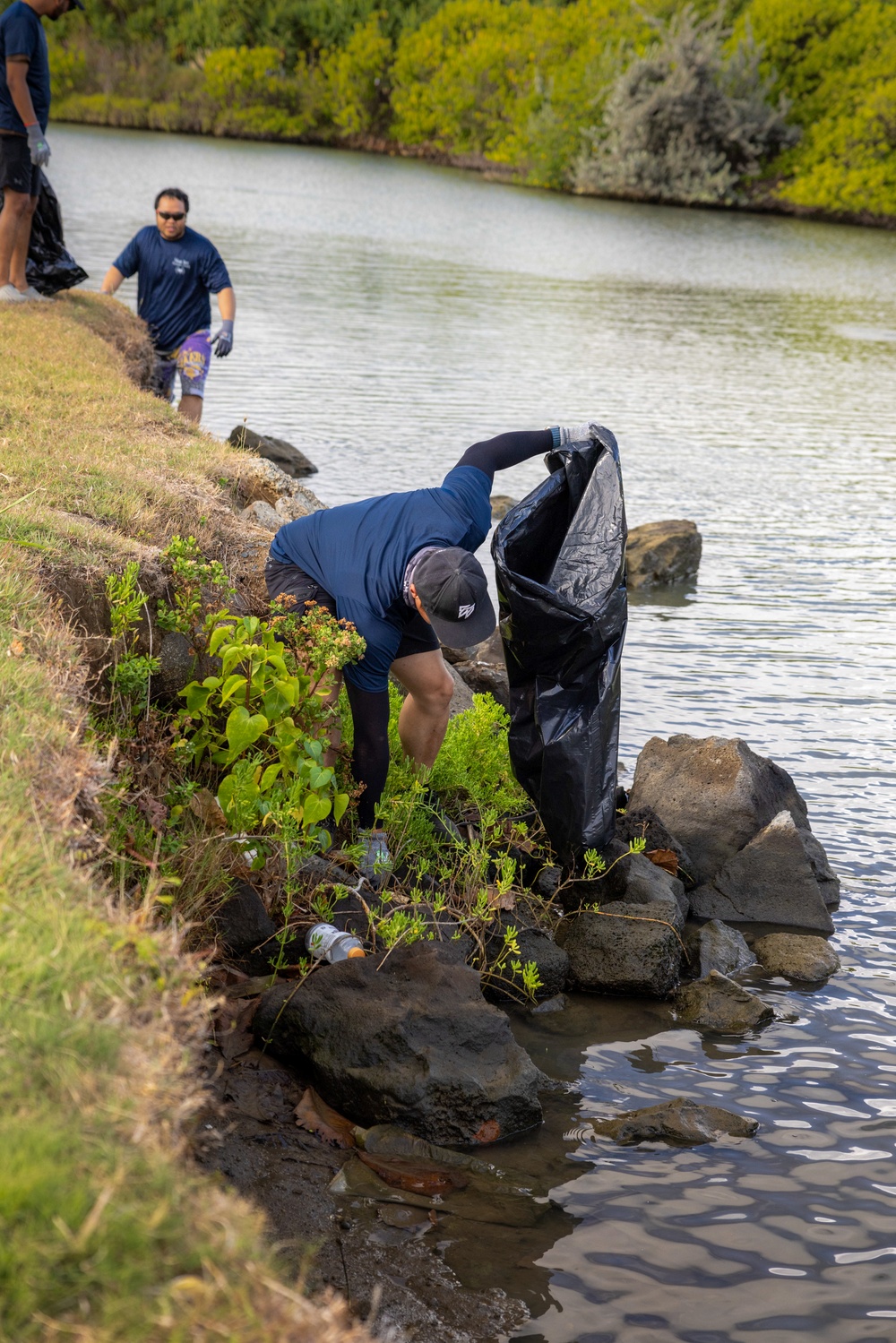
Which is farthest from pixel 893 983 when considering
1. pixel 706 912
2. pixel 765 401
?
pixel 765 401

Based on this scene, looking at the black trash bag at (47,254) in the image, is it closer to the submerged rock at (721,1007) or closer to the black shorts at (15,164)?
the black shorts at (15,164)

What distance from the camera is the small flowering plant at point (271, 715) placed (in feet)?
15.0

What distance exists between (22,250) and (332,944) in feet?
24.3

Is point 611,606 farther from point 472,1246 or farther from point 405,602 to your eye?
point 472,1246

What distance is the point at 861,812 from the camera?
6969 mm

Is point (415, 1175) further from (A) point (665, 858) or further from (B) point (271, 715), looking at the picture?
(A) point (665, 858)

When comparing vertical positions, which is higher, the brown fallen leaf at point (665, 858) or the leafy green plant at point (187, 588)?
the leafy green plant at point (187, 588)

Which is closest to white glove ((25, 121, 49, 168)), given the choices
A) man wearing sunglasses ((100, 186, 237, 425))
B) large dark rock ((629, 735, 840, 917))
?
man wearing sunglasses ((100, 186, 237, 425))

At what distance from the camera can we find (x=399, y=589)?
16.0ft

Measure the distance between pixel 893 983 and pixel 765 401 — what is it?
1382 cm

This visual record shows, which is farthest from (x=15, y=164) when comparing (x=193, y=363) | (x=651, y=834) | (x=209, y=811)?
(x=651, y=834)

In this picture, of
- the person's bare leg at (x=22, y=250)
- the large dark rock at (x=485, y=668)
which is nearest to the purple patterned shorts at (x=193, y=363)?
the person's bare leg at (x=22, y=250)

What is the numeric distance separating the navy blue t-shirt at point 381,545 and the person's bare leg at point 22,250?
5.56m

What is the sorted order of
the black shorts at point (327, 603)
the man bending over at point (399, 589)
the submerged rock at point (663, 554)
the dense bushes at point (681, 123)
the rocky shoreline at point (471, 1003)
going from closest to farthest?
the rocky shoreline at point (471, 1003)
the man bending over at point (399, 589)
the black shorts at point (327, 603)
the submerged rock at point (663, 554)
the dense bushes at point (681, 123)
